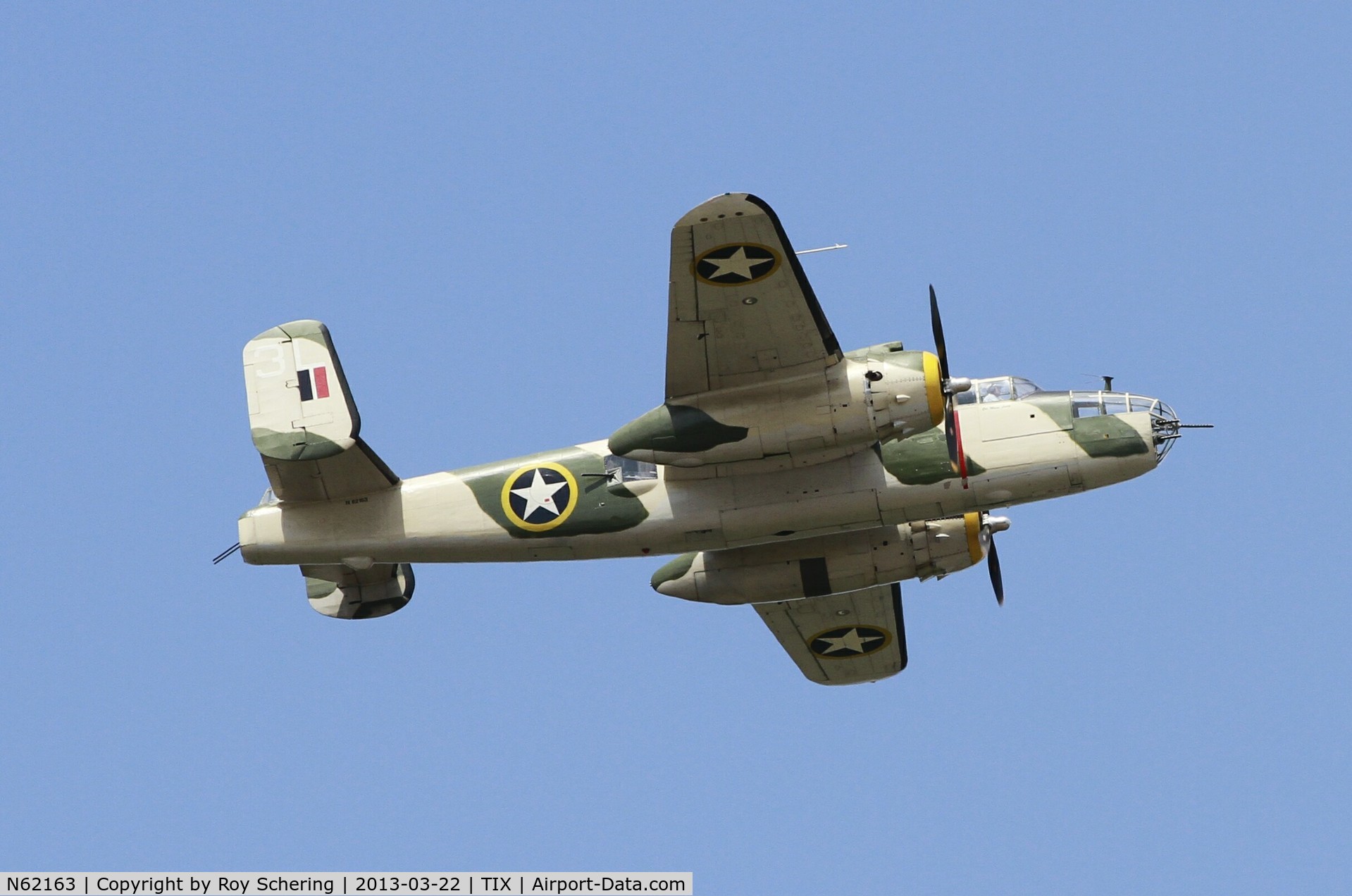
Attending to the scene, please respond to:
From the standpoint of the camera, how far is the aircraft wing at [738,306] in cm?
2534

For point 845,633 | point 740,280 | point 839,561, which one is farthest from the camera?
point 845,633

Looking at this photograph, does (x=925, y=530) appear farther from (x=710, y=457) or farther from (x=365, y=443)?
(x=365, y=443)

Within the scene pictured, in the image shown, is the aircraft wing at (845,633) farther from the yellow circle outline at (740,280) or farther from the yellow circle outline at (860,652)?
the yellow circle outline at (740,280)

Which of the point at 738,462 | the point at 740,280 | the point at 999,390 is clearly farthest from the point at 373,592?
the point at 999,390

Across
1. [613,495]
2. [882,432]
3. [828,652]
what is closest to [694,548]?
[613,495]

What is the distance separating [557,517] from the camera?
28.6 m

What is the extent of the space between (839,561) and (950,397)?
4.24 metres

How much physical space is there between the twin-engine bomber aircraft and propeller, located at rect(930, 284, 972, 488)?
0.03 metres

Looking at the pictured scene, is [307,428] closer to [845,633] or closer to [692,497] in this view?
[692,497]

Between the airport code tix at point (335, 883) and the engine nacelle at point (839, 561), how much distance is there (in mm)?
5273

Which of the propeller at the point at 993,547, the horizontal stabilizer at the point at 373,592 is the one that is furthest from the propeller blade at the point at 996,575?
the horizontal stabilizer at the point at 373,592

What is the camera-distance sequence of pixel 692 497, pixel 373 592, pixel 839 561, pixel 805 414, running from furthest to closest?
pixel 373 592 < pixel 839 561 < pixel 692 497 < pixel 805 414

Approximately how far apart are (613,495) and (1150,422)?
8.22 metres

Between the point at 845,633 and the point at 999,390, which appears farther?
the point at 845,633
